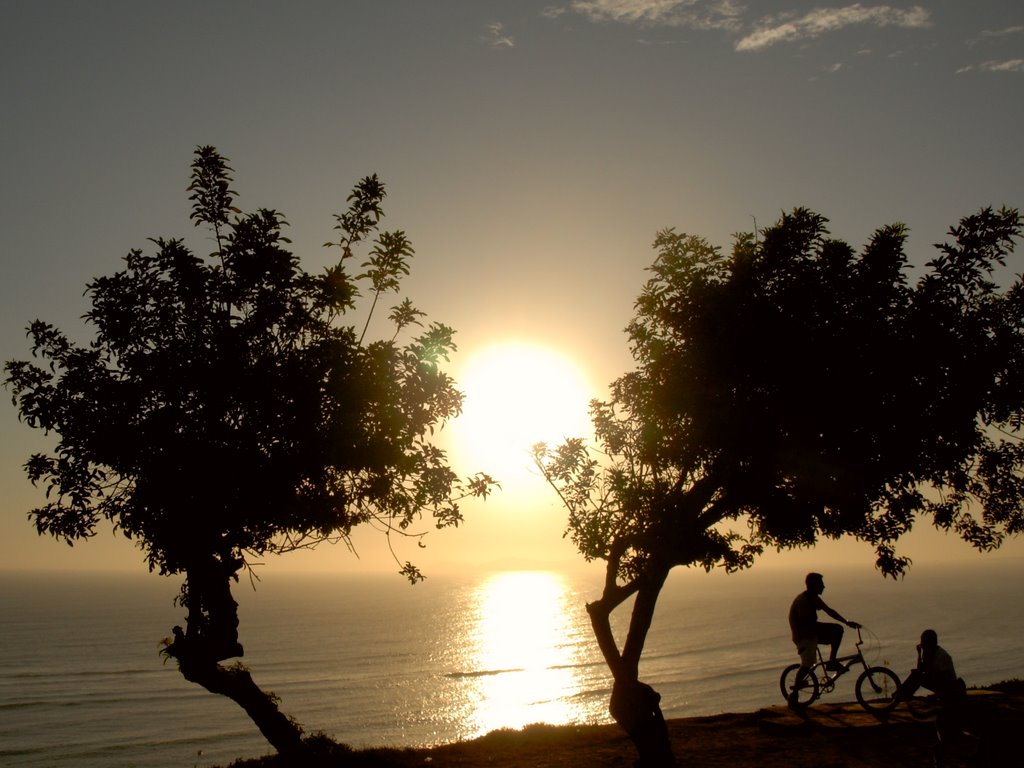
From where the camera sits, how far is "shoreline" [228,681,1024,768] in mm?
15133

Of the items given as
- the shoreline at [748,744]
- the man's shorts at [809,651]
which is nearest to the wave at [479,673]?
the shoreline at [748,744]

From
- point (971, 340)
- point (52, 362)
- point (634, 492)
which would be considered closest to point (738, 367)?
point (634, 492)

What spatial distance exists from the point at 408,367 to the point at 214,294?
13.9 ft

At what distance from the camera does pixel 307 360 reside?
50.5 ft

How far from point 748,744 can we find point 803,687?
10.1 feet

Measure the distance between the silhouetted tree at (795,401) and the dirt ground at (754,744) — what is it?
2090mm

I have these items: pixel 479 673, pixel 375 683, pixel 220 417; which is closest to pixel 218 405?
pixel 220 417

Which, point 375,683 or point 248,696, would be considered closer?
point 248,696

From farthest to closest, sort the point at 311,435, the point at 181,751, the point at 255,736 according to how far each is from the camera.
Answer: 1. the point at 255,736
2. the point at 181,751
3. the point at 311,435

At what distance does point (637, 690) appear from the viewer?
15.2m

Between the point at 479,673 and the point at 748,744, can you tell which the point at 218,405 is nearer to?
the point at 748,744

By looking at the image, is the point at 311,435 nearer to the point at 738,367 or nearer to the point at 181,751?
the point at 738,367

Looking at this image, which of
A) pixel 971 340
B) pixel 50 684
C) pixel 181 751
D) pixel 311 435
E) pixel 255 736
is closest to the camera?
pixel 311 435

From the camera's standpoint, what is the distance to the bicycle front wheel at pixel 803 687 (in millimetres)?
18781
